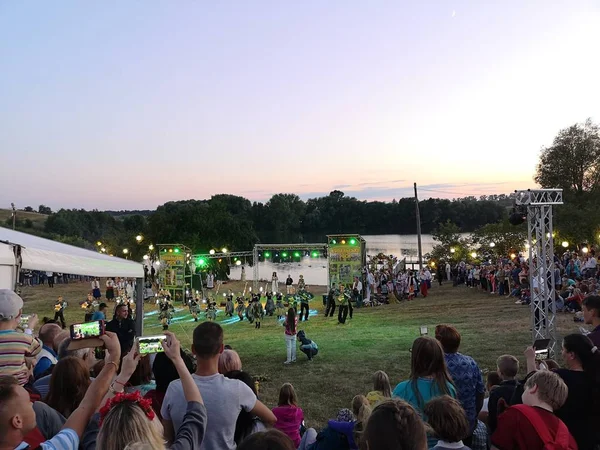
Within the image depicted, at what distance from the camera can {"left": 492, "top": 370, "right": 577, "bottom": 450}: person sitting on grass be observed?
2.86m

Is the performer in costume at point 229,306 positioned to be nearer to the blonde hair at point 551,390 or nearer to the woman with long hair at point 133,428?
the blonde hair at point 551,390

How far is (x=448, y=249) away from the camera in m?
36.6

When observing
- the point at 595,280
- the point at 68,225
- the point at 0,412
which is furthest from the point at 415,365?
the point at 68,225

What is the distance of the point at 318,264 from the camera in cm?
7125

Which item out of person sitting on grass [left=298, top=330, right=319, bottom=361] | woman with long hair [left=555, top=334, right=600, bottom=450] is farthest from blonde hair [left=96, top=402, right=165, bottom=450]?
person sitting on grass [left=298, top=330, right=319, bottom=361]

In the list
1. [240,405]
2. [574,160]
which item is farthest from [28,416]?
[574,160]

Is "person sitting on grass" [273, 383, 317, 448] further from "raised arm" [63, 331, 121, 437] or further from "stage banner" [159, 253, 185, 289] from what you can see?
"stage banner" [159, 253, 185, 289]

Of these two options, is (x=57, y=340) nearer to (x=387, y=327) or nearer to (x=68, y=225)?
(x=387, y=327)

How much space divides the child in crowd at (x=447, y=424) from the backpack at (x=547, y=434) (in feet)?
2.12

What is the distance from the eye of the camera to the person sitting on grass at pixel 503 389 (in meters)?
3.89

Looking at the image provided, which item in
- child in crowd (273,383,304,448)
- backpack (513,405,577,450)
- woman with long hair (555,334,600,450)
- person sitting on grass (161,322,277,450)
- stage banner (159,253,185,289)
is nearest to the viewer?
person sitting on grass (161,322,277,450)

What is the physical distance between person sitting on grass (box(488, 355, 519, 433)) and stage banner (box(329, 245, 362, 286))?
68.5 feet

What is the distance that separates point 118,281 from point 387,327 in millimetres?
20254

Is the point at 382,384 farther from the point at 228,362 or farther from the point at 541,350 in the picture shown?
the point at 541,350
